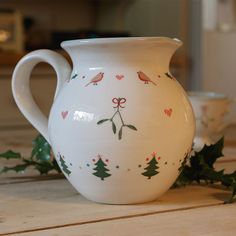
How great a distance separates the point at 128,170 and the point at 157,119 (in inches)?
2.3

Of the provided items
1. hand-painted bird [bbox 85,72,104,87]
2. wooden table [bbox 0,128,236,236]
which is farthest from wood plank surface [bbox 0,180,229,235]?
hand-painted bird [bbox 85,72,104,87]

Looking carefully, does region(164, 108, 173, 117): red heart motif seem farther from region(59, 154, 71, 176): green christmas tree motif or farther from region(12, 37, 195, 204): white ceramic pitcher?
region(59, 154, 71, 176): green christmas tree motif

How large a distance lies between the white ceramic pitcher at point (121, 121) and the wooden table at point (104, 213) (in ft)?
0.08

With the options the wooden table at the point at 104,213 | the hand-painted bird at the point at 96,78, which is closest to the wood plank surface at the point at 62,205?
the wooden table at the point at 104,213

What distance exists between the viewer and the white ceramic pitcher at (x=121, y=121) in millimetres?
499

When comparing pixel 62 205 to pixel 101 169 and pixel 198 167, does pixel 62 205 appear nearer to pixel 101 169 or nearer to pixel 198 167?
pixel 101 169

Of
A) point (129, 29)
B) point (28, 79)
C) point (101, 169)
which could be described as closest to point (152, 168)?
point (101, 169)

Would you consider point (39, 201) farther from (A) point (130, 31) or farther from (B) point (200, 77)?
(A) point (130, 31)

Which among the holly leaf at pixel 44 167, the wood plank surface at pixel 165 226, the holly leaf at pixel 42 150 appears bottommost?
the holly leaf at pixel 44 167

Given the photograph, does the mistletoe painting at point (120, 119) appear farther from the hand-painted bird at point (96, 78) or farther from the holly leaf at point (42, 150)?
the holly leaf at point (42, 150)

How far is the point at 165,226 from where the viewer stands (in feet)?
1.48

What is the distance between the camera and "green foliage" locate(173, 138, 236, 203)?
60cm

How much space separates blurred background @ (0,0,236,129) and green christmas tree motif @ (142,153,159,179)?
5.15 feet

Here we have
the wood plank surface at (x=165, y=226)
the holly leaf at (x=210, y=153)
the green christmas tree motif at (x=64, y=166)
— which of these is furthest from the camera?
the holly leaf at (x=210, y=153)
